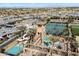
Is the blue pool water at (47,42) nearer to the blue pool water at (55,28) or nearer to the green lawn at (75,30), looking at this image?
the blue pool water at (55,28)

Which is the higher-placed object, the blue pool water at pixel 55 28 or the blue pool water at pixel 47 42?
the blue pool water at pixel 55 28

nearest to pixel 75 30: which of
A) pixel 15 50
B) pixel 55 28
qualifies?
pixel 55 28

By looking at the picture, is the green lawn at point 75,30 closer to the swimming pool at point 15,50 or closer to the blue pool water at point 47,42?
the blue pool water at point 47,42

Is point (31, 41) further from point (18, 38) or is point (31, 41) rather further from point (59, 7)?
point (59, 7)

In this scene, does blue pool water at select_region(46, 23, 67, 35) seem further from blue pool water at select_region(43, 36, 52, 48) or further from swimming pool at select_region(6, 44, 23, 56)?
swimming pool at select_region(6, 44, 23, 56)

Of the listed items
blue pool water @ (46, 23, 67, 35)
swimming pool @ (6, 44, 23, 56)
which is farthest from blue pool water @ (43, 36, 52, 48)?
swimming pool @ (6, 44, 23, 56)

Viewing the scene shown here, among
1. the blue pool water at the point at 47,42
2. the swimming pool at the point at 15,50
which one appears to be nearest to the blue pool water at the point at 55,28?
the blue pool water at the point at 47,42

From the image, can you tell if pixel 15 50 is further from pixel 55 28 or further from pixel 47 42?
pixel 55 28

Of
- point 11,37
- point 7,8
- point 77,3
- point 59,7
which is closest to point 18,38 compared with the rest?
point 11,37

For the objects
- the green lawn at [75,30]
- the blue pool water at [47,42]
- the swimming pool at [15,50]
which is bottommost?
the swimming pool at [15,50]
